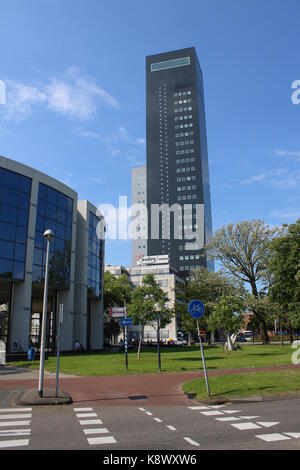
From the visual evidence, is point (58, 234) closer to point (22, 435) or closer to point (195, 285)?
point (195, 285)

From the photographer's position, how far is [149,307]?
1163 inches

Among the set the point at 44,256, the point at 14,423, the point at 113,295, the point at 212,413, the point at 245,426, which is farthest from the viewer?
the point at 113,295

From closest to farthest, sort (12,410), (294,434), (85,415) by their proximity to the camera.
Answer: (294,434), (85,415), (12,410)

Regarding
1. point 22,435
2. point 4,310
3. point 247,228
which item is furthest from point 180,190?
point 22,435

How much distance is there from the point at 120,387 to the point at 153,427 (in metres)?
7.81

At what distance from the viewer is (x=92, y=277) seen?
51.3 meters

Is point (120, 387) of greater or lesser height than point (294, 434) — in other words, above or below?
below

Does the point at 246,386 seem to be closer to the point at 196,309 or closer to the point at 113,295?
the point at 196,309

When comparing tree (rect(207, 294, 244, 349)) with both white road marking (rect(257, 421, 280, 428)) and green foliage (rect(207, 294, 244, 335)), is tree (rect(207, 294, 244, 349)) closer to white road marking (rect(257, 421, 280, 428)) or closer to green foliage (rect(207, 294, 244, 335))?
green foliage (rect(207, 294, 244, 335))

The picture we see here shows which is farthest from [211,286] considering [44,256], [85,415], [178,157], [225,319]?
[178,157]

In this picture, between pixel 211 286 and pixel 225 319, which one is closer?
pixel 225 319

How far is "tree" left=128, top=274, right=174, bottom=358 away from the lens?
96.9 ft

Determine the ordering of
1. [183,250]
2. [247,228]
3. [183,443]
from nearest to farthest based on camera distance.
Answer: [183,443] → [247,228] → [183,250]

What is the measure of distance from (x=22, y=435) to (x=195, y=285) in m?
45.6
